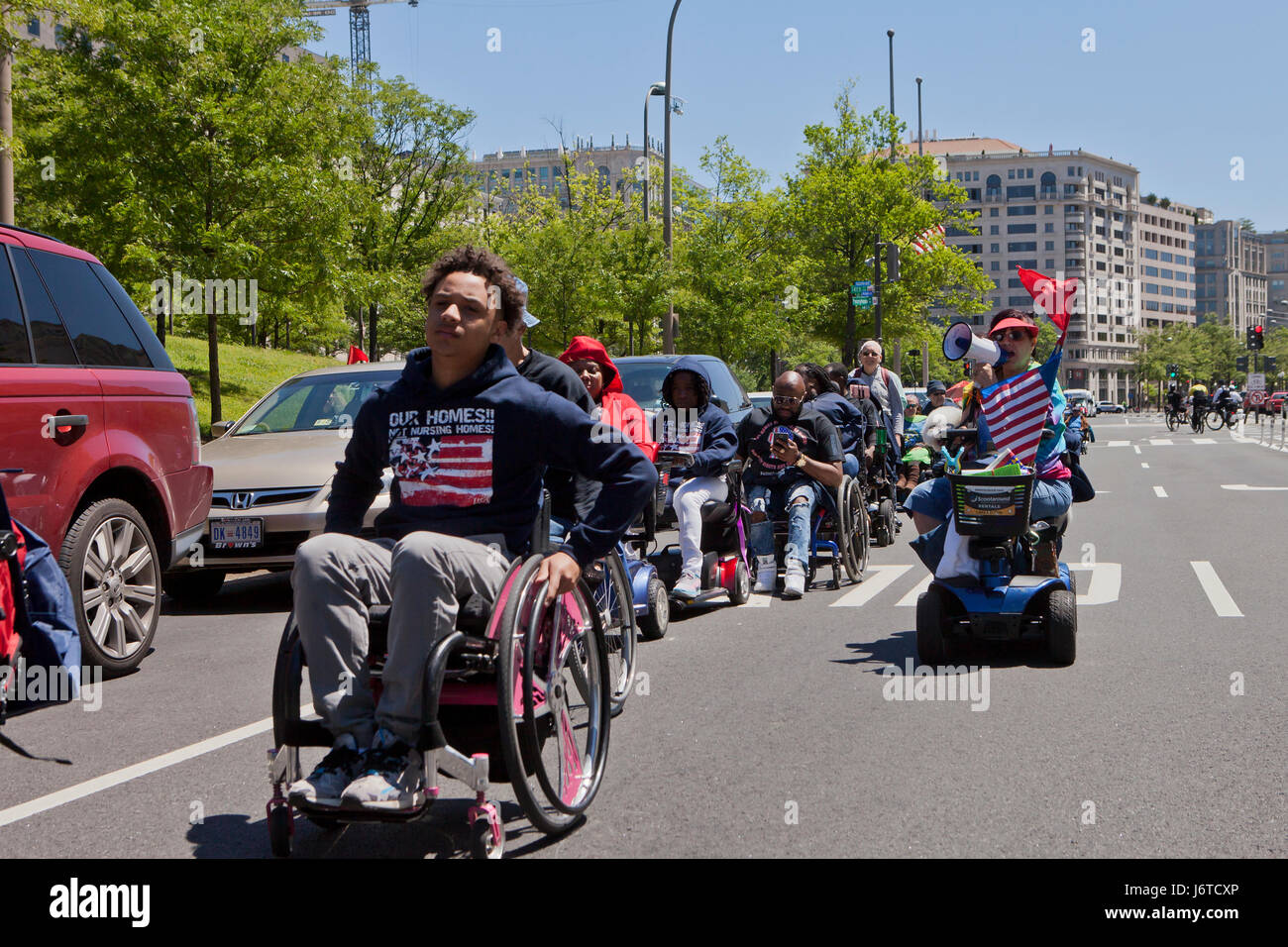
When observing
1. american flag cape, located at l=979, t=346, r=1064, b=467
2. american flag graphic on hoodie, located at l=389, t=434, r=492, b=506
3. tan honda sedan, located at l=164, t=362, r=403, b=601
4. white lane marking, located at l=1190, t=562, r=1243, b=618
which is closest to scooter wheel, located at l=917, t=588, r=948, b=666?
american flag cape, located at l=979, t=346, r=1064, b=467

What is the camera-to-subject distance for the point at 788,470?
10219 millimetres

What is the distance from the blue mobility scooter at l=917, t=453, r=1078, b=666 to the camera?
22.4ft

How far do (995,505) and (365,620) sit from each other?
3.97 m

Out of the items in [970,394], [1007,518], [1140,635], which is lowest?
[1140,635]

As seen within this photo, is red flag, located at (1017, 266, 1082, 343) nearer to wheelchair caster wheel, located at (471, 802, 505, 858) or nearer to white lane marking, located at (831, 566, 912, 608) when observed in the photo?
white lane marking, located at (831, 566, 912, 608)

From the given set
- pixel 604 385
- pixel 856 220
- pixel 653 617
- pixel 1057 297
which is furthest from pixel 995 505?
pixel 856 220

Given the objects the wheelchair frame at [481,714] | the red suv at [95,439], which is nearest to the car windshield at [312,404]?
the red suv at [95,439]

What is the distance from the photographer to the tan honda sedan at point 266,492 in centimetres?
933

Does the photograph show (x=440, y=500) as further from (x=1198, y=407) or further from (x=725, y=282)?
(x=1198, y=407)

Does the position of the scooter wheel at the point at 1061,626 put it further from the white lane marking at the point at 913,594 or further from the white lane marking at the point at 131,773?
the white lane marking at the point at 131,773
